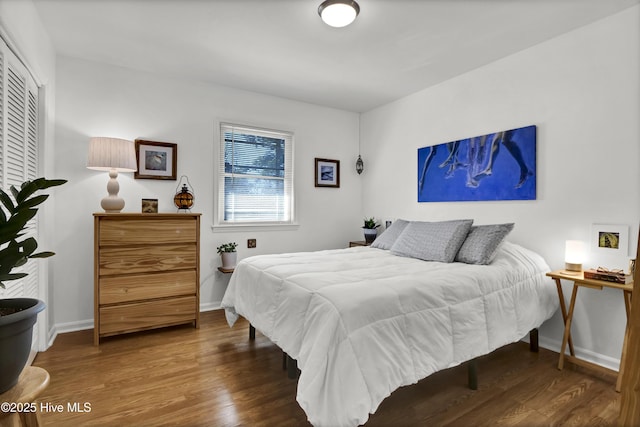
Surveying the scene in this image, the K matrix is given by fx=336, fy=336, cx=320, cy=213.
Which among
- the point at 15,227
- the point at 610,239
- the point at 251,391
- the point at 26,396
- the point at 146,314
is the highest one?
the point at 15,227

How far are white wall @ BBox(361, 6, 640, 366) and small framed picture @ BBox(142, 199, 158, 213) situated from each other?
2.99 m

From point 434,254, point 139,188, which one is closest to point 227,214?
point 139,188

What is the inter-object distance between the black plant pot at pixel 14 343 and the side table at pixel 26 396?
0.09 ft

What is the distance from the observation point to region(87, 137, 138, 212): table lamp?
282 centimetres

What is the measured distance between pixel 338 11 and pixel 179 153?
223 centimetres

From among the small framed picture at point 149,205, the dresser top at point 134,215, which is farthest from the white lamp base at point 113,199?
the small framed picture at point 149,205

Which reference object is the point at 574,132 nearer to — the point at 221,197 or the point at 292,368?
the point at 292,368

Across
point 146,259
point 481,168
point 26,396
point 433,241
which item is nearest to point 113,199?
point 146,259

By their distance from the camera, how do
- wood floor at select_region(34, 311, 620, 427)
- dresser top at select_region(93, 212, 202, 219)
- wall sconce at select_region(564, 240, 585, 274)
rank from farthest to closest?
dresser top at select_region(93, 212, 202, 219), wall sconce at select_region(564, 240, 585, 274), wood floor at select_region(34, 311, 620, 427)

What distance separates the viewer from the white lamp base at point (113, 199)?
2.96 meters

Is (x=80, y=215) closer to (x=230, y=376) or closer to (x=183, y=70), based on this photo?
(x=183, y=70)

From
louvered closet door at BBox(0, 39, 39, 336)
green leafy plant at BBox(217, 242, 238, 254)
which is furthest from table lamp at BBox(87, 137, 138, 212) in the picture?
green leafy plant at BBox(217, 242, 238, 254)

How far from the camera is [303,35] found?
264cm

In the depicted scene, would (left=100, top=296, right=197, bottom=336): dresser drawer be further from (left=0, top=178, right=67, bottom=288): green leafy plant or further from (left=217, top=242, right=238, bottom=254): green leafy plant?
(left=0, top=178, right=67, bottom=288): green leafy plant
